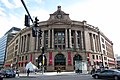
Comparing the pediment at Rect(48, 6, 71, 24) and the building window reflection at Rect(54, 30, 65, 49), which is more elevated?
the pediment at Rect(48, 6, 71, 24)

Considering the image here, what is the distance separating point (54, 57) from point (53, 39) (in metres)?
7.30

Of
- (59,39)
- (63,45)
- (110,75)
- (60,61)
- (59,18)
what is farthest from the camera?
(59,18)

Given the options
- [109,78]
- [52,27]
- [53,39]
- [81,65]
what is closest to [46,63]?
[53,39]

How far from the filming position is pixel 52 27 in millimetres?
63562

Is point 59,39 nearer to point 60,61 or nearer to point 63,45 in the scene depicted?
point 63,45

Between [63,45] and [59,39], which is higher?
[59,39]

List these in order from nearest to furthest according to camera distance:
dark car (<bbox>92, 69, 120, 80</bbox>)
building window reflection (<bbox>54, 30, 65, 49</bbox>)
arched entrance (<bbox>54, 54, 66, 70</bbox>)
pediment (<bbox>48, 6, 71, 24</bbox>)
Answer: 1. dark car (<bbox>92, 69, 120, 80</bbox>)
2. arched entrance (<bbox>54, 54, 66, 70</bbox>)
3. building window reflection (<bbox>54, 30, 65, 49</bbox>)
4. pediment (<bbox>48, 6, 71, 24</bbox>)

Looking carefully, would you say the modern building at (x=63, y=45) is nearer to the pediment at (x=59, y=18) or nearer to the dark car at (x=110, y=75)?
the pediment at (x=59, y=18)

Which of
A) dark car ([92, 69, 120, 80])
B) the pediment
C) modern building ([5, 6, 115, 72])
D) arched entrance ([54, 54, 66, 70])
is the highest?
the pediment

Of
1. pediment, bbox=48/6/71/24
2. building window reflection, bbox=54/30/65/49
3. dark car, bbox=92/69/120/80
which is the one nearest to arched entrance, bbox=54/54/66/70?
building window reflection, bbox=54/30/65/49

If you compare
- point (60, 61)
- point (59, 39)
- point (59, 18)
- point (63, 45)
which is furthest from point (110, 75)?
point (59, 18)

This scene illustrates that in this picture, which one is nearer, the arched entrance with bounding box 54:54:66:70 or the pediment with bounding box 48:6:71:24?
the arched entrance with bounding box 54:54:66:70

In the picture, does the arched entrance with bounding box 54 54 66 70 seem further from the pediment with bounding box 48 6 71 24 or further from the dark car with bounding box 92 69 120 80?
the dark car with bounding box 92 69 120 80

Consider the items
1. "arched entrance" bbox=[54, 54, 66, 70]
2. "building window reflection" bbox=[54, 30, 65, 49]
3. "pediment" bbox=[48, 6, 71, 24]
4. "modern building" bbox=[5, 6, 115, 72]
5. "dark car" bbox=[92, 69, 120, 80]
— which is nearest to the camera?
"dark car" bbox=[92, 69, 120, 80]
